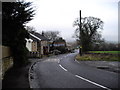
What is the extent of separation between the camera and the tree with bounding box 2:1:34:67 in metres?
10.7

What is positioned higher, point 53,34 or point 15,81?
point 53,34

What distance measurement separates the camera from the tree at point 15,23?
10.7 meters

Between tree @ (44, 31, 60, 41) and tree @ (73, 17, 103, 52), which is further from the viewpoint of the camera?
tree @ (44, 31, 60, 41)

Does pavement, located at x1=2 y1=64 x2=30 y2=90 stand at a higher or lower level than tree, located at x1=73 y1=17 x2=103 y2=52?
lower

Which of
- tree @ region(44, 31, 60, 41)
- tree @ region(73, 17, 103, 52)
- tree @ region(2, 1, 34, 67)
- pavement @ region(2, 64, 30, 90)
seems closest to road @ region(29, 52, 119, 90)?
pavement @ region(2, 64, 30, 90)

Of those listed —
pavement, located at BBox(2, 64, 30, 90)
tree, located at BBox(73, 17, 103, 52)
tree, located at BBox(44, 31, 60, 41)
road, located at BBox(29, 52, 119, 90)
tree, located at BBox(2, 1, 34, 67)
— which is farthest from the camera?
tree, located at BBox(44, 31, 60, 41)

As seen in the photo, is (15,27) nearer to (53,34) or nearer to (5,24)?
(5,24)

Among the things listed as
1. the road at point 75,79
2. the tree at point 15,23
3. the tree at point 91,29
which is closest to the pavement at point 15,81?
the road at point 75,79

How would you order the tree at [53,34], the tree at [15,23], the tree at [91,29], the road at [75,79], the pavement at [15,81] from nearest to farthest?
the pavement at [15,81]
the road at [75,79]
the tree at [15,23]
the tree at [91,29]
the tree at [53,34]

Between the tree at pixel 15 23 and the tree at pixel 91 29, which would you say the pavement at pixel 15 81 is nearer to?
the tree at pixel 15 23

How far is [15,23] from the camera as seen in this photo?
11703 millimetres

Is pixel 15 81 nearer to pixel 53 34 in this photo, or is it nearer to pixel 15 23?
pixel 15 23

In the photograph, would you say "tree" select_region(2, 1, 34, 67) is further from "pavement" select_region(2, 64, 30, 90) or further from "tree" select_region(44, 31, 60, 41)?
"tree" select_region(44, 31, 60, 41)

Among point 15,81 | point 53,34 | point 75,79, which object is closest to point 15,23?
point 15,81
